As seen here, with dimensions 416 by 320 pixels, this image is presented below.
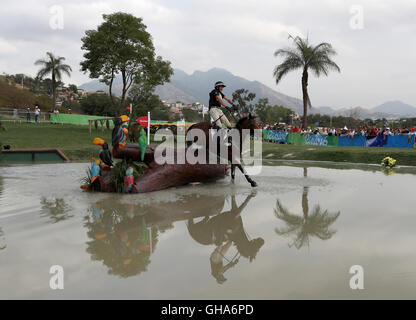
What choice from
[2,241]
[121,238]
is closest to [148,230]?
[121,238]

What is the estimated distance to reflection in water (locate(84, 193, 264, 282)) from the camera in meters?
3.96

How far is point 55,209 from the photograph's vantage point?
20.6ft

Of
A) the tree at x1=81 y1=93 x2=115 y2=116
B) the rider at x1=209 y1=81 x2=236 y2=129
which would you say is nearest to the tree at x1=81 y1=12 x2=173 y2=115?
the rider at x1=209 y1=81 x2=236 y2=129

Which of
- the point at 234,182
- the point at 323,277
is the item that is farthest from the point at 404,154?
the point at 323,277

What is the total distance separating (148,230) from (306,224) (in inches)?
95.8

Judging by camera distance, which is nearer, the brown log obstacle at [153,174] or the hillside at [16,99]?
the brown log obstacle at [153,174]

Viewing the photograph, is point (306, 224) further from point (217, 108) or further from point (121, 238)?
point (217, 108)

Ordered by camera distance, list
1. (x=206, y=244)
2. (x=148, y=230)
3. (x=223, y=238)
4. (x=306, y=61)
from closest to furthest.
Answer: (x=206, y=244) → (x=223, y=238) → (x=148, y=230) → (x=306, y=61)

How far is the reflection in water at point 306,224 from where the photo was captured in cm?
483

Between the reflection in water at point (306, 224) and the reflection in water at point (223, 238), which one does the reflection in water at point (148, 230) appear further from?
the reflection in water at point (306, 224)

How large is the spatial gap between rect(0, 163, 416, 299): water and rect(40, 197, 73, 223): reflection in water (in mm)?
18

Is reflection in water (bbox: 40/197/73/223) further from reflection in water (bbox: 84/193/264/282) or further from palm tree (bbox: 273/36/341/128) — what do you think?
palm tree (bbox: 273/36/341/128)

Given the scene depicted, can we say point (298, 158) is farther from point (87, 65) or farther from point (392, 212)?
point (87, 65)

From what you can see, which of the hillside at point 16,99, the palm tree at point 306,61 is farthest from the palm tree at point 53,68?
the palm tree at point 306,61
